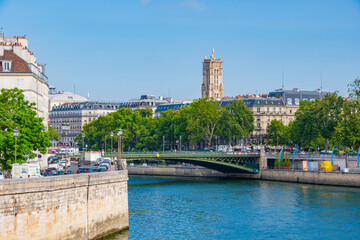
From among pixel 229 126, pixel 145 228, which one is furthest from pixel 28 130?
pixel 229 126

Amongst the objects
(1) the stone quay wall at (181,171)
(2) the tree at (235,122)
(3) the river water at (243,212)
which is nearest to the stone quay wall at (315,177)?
(3) the river water at (243,212)

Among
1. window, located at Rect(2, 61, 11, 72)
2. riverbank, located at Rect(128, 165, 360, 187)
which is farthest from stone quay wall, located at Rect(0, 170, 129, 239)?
riverbank, located at Rect(128, 165, 360, 187)

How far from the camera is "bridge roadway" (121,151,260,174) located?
300 feet

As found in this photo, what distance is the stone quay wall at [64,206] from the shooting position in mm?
31094

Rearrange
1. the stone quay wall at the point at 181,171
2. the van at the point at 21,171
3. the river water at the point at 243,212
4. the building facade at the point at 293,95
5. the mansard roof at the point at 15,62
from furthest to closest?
the building facade at the point at 293,95, the stone quay wall at the point at 181,171, the mansard roof at the point at 15,62, the river water at the point at 243,212, the van at the point at 21,171

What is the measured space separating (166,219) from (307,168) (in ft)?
136

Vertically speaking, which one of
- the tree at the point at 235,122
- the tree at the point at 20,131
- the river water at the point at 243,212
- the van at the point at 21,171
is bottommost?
the river water at the point at 243,212

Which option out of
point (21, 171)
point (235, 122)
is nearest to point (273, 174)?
point (235, 122)

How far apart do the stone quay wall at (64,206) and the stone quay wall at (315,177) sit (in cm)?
4067

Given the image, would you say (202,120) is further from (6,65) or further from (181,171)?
(6,65)

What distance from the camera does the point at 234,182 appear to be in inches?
3578

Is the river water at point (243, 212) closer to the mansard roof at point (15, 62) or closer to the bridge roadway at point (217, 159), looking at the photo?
the bridge roadway at point (217, 159)

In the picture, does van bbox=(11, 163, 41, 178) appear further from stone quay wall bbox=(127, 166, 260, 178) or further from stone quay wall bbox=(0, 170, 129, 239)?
stone quay wall bbox=(127, 166, 260, 178)

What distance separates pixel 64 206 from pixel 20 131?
16180 mm
